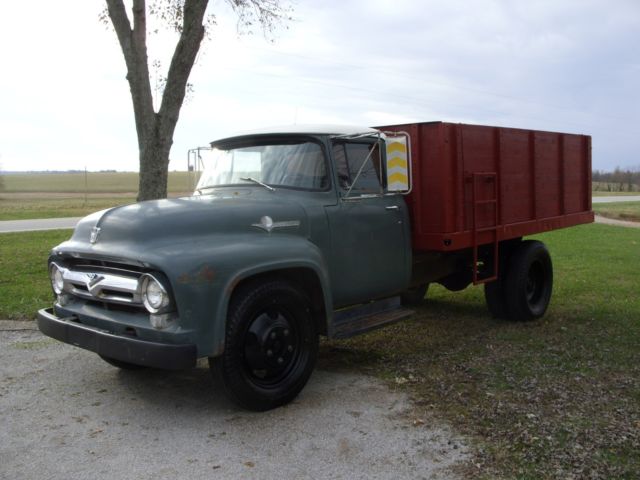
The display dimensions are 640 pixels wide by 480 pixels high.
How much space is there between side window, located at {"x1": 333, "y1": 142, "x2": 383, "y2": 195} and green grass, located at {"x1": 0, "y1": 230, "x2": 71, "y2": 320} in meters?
4.56

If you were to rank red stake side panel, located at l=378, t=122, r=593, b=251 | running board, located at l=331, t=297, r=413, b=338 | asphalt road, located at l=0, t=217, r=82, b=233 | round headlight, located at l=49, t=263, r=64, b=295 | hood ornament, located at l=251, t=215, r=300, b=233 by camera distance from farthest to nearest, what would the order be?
asphalt road, located at l=0, t=217, r=82, b=233
red stake side panel, located at l=378, t=122, r=593, b=251
running board, located at l=331, t=297, r=413, b=338
round headlight, located at l=49, t=263, r=64, b=295
hood ornament, located at l=251, t=215, r=300, b=233

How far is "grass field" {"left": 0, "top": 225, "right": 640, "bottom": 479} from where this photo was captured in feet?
12.6

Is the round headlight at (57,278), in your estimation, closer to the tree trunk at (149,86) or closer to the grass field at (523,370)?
the grass field at (523,370)

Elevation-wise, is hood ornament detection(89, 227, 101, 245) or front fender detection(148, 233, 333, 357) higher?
hood ornament detection(89, 227, 101, 245)

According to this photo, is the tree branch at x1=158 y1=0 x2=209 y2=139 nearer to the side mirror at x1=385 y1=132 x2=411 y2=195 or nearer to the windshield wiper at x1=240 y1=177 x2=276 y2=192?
the windshield wiper at x1=240 y1=177 x2=276 y2=192

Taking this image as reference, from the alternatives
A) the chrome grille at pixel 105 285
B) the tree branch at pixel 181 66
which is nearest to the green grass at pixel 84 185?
the tree branch at pixel 181 66

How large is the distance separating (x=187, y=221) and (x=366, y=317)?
1.94 metres

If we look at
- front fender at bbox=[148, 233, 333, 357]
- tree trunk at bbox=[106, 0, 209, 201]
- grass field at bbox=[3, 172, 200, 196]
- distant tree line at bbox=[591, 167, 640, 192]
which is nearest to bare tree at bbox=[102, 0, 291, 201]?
tree trunk at bbox=[106, 0, 209, 201]

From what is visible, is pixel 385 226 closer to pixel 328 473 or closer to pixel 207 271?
pixel 207 271

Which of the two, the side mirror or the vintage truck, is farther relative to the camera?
the side mirror

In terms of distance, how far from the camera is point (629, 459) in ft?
12.2

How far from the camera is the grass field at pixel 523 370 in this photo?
151 inches

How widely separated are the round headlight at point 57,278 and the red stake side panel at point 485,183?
313 cm

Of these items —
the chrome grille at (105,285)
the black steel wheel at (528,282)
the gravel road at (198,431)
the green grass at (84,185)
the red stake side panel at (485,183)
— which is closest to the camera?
the gravel road at (198,431)
